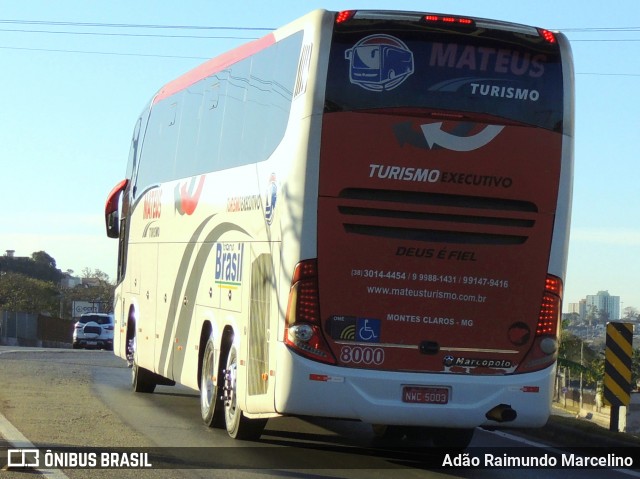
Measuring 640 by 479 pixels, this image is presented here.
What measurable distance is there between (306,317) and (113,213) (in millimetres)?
10694

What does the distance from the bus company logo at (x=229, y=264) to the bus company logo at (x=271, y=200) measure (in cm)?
111

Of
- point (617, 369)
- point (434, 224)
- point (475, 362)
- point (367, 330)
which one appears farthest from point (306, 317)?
point (617, 369)

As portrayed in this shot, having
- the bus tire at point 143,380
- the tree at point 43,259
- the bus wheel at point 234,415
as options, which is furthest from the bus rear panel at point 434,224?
the tree at point 43,259

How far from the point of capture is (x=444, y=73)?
11016 mm

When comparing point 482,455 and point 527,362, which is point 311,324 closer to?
point 527,362

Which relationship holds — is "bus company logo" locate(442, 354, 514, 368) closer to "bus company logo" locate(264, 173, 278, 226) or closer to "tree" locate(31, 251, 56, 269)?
"bus company logo" locate(264, 173, 278, 226)

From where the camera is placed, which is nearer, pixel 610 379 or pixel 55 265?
pixel 610 379

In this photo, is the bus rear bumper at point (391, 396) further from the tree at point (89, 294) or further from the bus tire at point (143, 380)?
the tree at point (89, 294)

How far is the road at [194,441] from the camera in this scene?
10727 millimetres

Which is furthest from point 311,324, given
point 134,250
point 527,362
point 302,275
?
point 134,250

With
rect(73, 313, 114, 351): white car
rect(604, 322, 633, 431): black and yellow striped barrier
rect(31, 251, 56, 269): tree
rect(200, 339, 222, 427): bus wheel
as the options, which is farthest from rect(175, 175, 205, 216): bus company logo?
rect(31, 251, 56, 269): tree

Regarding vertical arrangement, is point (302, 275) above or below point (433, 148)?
below

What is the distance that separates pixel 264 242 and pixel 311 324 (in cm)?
130

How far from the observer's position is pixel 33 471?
32.8 ft
